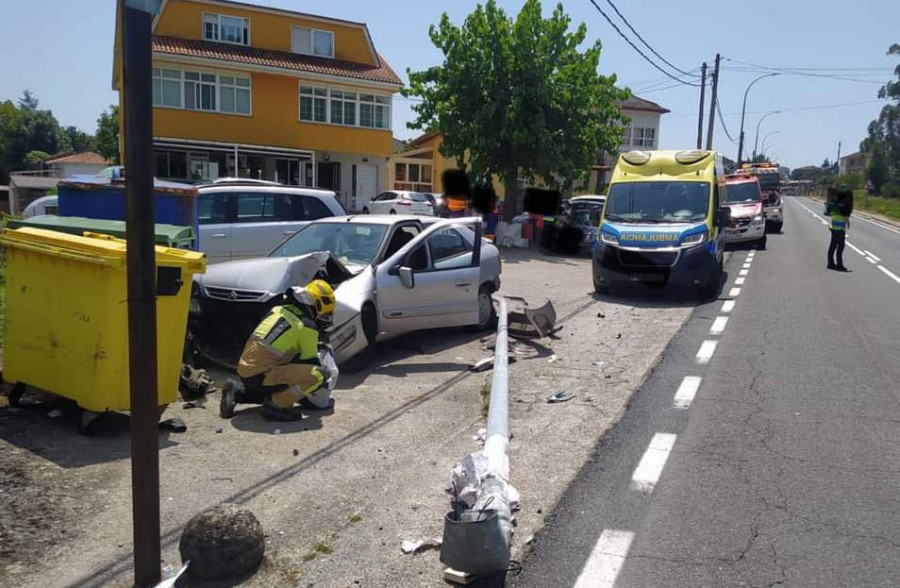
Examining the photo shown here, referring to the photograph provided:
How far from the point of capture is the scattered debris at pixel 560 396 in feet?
22.4

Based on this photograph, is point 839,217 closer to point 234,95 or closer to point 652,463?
point 652,463

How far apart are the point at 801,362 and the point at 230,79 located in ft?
91.6

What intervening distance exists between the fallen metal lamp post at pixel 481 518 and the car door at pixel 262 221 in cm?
785

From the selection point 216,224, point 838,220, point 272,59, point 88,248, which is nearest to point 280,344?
point 88,248

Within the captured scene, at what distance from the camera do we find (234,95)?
31.2 meters

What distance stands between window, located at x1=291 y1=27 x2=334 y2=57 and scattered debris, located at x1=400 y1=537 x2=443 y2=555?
32.3 m

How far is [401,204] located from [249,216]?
19211 millimetres

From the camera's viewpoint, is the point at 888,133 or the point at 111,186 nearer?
the point at 111,186

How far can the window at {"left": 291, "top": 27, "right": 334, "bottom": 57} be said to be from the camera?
3319 cm

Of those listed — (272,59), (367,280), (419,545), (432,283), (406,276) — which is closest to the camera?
(419,545)

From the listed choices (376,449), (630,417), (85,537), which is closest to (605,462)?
(630,417)

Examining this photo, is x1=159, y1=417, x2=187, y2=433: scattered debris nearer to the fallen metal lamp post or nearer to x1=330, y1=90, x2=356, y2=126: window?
the fallen metal lamp post

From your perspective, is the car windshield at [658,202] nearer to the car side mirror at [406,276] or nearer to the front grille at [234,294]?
the car side mirror at [406,276]

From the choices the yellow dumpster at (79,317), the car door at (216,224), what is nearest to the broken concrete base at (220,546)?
the yellow dumpster at (79,317)
